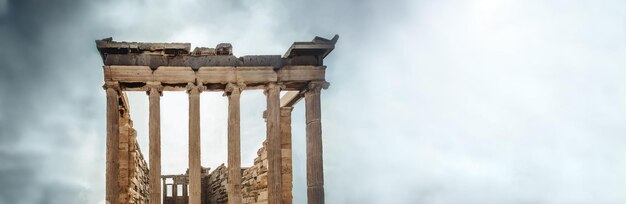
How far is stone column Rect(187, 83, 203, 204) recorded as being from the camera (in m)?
17.6

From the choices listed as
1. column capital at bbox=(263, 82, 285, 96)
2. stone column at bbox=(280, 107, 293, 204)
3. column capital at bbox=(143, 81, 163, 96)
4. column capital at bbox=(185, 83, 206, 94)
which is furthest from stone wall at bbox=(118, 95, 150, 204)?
stone column at bbox=(280, 107, 293, 204)

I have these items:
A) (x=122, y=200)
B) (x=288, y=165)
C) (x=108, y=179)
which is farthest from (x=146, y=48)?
(x=288, y=165)

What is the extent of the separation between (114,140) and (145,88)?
1.65 meters

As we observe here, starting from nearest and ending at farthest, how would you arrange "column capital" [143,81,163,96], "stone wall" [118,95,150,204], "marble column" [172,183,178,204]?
"column capital" [143,81,163,96] < "stone wall" [118,95,150,204] < "marble column" [172,183,178,204]

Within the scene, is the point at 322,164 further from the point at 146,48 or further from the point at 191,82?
the point at 146,48

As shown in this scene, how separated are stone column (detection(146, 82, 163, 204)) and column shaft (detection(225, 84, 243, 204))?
1879mm

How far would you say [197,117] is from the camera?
711 inches

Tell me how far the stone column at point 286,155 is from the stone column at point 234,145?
364cm

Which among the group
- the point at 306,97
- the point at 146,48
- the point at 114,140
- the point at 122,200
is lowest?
the point at 122,200

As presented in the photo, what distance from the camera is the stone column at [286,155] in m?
21.5

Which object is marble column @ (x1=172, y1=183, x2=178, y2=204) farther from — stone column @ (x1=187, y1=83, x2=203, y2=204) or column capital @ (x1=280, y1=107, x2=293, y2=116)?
stone column @ (x1=187, y1=83, x2=203, y2=204)

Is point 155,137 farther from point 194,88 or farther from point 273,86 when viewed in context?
point 273,86

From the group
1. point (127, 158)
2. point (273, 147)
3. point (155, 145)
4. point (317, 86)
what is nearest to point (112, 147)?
point (155, 145)

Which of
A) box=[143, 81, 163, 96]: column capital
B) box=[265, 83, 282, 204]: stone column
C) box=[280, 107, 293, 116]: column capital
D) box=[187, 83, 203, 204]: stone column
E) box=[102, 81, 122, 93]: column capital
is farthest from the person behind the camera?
box=[280, 107, 293, 116]: column capital
